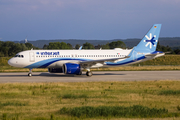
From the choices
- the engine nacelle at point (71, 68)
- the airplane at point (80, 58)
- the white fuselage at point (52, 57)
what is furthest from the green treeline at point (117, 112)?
the white fuselage at point (52, 57)

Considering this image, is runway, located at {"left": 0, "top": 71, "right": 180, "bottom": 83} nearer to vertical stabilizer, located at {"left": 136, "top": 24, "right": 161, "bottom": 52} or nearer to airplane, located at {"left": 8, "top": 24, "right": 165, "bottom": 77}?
→ airplane, located at {"left": 8, "top": 24, "right": 165, "bottom": 77}

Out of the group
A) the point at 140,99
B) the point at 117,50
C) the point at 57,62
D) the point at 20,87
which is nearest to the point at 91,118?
the point at 140,99

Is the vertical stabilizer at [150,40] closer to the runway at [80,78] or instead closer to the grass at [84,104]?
the runway at [80,78]

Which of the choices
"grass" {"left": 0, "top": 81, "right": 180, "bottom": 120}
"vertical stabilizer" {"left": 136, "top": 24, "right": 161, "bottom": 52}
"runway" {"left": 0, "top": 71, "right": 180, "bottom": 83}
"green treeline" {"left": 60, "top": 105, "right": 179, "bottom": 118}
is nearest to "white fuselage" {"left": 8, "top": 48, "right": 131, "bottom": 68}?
"runway" {"left": 0, "top": 71, "right": 180, "bottom": 83}

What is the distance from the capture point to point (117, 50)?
1398 inches

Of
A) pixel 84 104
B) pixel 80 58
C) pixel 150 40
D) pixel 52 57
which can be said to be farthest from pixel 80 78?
pixel 84 104

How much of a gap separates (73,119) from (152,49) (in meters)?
27.4

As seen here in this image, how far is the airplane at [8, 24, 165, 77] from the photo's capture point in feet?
104

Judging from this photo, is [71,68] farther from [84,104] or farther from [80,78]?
[84,104]

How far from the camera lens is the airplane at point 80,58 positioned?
31609mm

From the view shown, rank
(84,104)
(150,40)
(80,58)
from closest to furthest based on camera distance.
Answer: (84,104) → (80,58) → (150,40)

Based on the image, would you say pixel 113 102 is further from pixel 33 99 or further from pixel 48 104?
pixel 33 99

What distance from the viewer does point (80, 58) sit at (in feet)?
110

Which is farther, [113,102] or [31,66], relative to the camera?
[31,66]
